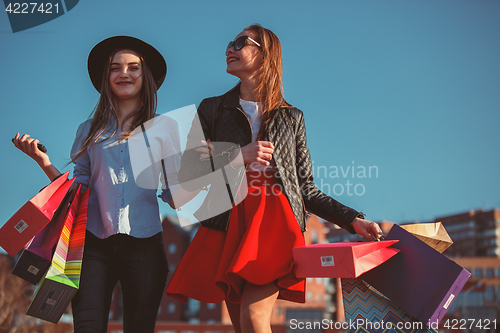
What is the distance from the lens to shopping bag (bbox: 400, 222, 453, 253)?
2225 millimetres

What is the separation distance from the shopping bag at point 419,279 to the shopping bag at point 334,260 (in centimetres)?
15

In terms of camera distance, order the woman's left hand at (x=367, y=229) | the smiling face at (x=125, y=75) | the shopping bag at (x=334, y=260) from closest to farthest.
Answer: the shopping bag at (x=334, y=260) < the woman's left hand at (x=367, y=229) < the smiling face at (x=125, y=75)

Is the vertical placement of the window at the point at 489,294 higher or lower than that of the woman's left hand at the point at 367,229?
lower

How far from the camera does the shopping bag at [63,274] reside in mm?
2014

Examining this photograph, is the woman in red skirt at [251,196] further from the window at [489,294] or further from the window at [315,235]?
the window at [489,294]

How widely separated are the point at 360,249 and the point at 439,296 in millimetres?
397

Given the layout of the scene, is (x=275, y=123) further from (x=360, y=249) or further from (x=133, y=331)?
(x=133, y=331)

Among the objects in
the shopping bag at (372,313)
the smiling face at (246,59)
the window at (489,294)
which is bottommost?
the window at (489,294)

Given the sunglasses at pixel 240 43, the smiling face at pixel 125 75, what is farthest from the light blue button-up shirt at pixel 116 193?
the sunglasses at pixel 240 43

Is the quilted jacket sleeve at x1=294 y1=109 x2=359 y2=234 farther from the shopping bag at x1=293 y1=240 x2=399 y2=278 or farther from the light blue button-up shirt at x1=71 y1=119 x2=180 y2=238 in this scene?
the light blue button-up shirt at x1=71 y1=119 x2=180 y2=238

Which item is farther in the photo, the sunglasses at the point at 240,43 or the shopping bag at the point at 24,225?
the sunglasses at the point at 240,43

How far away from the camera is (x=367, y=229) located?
2195mm

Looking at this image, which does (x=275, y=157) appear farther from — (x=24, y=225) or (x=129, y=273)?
(x=24, y=225)

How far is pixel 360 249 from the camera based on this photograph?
6.34 feet
